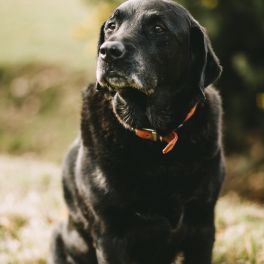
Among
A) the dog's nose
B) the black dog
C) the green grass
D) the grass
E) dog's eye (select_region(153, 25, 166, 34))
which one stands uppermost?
the dog's nose

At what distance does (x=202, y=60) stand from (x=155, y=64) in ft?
1.10

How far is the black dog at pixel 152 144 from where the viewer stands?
10.6ft

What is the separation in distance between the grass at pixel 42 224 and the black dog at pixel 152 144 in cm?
70

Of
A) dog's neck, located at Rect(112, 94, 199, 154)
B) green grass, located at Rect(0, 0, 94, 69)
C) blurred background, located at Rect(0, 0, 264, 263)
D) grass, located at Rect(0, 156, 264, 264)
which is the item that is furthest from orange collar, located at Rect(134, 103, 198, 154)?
green grass, located at Rect(0, 0, 94, 69)

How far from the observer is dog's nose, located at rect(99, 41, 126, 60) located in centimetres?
303

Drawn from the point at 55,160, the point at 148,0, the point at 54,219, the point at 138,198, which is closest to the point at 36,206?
the point at 54,219

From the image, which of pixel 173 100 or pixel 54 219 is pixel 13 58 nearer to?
pixel 54 219

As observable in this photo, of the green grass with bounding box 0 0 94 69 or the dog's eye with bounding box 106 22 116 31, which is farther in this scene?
the green grass with bounding box 0 0 94 69

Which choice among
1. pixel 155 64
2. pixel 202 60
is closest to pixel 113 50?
pixel 155 64

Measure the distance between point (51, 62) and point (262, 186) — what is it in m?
7.34

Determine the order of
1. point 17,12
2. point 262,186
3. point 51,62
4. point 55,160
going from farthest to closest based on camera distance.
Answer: point 17,12 < point 51,62 < point 55,160 < point 262,186

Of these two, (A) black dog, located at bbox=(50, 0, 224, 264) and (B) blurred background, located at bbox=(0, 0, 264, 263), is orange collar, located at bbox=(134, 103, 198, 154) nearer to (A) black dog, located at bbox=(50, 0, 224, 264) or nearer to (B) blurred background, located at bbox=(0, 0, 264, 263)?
(A) black dog, located at bbox=(50, 0, 224, 264)

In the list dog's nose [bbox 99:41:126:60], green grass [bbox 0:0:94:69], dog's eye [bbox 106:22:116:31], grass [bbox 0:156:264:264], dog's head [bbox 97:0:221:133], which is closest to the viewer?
dog's nose [bbox 99:41:126:60]

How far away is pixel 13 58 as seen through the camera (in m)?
15.6
